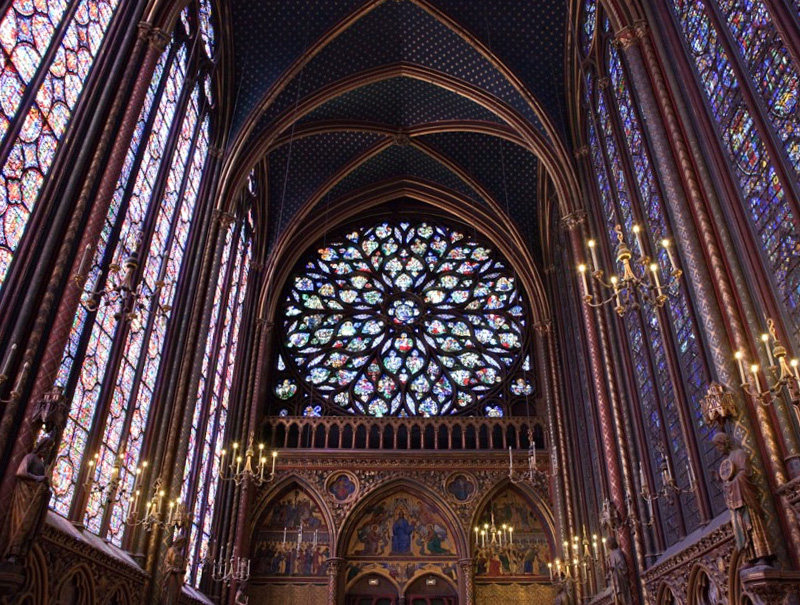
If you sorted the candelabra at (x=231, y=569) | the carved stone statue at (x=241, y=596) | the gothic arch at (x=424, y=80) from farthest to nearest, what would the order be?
the gothic arch at (x=424, y=80), the carved stone statue at (x=241, y=596), the candelabra at (x=231, y=569)

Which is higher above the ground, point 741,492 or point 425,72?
point 425,72

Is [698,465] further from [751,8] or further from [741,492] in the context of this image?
[751,8]

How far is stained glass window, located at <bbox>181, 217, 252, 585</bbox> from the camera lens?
15938 mm

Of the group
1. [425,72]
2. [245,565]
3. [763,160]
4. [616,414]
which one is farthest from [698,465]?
[425,72]

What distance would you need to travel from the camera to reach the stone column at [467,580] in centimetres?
1844

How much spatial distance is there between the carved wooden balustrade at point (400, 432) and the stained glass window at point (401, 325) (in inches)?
23.3

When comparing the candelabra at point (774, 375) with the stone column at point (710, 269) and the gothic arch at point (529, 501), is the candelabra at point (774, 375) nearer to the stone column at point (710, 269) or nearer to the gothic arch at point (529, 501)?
the stone column at point (710, 269)

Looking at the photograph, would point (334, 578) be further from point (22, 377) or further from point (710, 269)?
point (710, 269)

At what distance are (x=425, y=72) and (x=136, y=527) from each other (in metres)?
13.8

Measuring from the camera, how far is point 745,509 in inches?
303

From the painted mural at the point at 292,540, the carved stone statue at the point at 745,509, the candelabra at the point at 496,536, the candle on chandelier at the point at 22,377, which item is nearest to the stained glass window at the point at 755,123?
the carved stone statue at the point at 745,509

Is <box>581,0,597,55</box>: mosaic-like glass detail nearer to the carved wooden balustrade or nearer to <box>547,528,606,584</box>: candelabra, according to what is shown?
the carved wooden balustrade

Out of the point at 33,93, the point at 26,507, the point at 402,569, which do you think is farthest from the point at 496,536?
the point at 33,93

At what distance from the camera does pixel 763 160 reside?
8.71 meters
